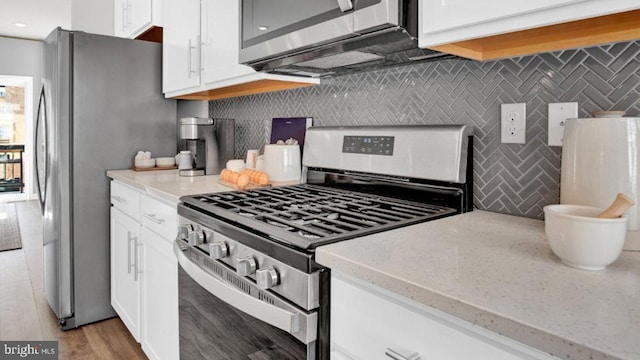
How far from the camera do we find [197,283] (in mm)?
1330

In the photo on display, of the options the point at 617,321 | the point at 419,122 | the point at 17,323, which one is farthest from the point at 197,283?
the point at 17,323

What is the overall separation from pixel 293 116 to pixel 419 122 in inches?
32.4

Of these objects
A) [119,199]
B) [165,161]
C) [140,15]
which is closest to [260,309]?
[119,199]

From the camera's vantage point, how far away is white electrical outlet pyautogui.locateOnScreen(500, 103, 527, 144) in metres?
1.17

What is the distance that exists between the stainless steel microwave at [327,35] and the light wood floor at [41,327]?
1662mm

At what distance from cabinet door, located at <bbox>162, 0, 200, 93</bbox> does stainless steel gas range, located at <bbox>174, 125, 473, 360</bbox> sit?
92 centimetres

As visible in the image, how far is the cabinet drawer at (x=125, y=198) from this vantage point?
2.07 meters

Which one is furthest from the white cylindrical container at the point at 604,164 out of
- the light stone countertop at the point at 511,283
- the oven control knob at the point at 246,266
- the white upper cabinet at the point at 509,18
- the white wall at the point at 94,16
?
the white wall at the point at 94,16

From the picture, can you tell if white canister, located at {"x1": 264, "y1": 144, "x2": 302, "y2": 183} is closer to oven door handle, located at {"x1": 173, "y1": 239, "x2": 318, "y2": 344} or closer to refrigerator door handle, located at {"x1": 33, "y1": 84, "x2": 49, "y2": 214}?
oven door handle, located at {"x1": 173, "y1": 239, "x2": 318, "y2": 344}

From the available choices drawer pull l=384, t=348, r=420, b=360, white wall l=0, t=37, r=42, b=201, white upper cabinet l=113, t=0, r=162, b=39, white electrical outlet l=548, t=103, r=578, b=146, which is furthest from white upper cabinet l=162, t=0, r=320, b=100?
white wall l=0, t=37, r=42, b=201

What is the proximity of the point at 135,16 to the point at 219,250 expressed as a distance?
7.74 ft

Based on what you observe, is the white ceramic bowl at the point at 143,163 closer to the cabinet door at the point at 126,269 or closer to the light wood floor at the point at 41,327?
the cabinet door at the point at 126,269

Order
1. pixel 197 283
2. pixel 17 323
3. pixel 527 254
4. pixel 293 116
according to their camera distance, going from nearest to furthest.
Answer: pixel 527 254
pixel 197 283
pixel 293 116
pixel 17 323

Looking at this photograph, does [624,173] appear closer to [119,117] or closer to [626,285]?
[626,285]
